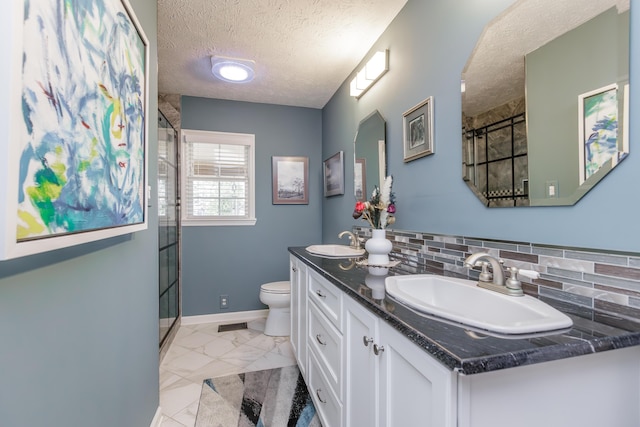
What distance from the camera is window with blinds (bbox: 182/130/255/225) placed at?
→ 304 cm

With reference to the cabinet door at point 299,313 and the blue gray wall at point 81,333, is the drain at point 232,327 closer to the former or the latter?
the cabinet door at point 299,313

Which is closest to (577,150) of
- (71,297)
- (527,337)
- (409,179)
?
(527,337)

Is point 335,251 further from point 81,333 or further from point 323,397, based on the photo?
point 81,333

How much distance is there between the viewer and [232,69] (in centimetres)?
236

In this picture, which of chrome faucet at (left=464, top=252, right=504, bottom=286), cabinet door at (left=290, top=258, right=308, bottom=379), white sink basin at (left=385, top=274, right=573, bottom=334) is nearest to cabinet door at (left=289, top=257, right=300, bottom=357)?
cabinet door at (left=290, top=258, right=308, bottom=379)

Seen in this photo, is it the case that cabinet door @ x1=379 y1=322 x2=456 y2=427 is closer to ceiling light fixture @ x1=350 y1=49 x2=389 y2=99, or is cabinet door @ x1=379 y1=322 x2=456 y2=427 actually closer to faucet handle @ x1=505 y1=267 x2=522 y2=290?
faucet handle @ x1=505 y1=267 x2=522 y2=290

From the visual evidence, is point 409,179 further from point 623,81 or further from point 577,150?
point 623,81

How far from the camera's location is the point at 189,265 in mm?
3023

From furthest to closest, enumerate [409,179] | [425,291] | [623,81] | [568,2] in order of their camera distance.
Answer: [409,179], [425,291], [568,2], [623,81]

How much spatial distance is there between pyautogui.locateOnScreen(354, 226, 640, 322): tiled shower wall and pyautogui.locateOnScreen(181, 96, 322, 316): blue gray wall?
209 cm

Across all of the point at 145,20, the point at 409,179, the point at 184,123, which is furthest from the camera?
the point at 184,123

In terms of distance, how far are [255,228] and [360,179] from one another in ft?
4.73

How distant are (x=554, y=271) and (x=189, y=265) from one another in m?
3.03

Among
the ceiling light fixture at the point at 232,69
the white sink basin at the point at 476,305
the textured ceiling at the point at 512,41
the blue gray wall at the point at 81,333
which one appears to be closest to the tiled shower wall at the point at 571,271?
the white sink basin at the point at 476,305
